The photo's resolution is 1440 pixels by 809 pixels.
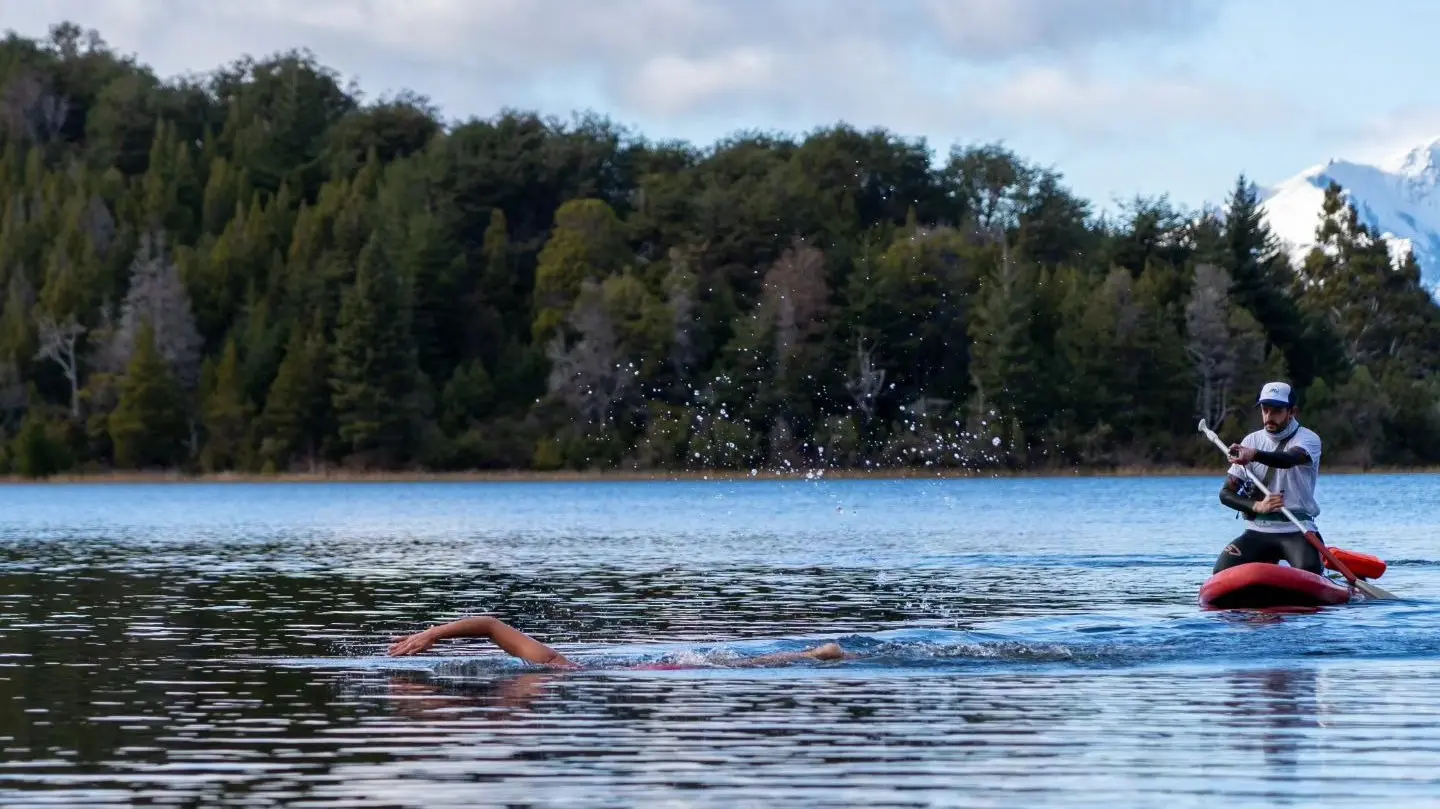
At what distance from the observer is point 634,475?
372 ft

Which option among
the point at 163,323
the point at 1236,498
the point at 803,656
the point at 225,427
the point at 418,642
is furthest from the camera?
the point at 163,323

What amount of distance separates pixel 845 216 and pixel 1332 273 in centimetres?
3458

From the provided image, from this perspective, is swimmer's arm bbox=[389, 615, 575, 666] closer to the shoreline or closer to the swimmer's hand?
the swimmer's hand

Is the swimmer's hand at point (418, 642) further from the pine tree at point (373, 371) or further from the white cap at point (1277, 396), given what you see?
the pine tree at point (373, 371)

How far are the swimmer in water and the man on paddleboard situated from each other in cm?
601

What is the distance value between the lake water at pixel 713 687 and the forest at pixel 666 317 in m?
69.3

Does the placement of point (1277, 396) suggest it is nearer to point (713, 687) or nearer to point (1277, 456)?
point (1277, 456)

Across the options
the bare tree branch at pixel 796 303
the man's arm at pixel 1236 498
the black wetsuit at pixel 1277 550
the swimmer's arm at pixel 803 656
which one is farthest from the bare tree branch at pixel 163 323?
the swimmer's arm at pixel 803 656

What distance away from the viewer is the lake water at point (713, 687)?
13258mm

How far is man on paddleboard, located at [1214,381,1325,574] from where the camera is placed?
23875 mm

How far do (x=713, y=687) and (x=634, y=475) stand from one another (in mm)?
95166

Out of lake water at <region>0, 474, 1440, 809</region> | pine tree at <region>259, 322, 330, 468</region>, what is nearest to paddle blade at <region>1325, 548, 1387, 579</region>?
lake water at <region>0, 474, 1440, 809</region>

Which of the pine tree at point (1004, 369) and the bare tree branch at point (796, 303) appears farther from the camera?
the bare tree branch at point (796, 303)

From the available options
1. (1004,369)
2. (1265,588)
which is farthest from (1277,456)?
(1004,369)
